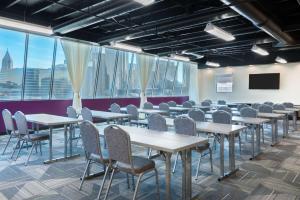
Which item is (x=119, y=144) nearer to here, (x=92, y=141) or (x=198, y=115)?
(x=92, y=141)

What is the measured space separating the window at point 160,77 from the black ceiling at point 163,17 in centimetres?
367

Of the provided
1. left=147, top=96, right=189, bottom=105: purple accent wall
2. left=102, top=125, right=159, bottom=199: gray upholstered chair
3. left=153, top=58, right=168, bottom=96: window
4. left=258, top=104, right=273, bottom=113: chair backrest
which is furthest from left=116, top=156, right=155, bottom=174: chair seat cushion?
left=153, top=58, right=168, bottom=96: window

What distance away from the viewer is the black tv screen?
38.0 feet

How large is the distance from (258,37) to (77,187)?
7.79 meters

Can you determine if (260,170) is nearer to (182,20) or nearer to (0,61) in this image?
(182,20)

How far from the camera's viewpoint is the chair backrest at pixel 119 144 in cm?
249

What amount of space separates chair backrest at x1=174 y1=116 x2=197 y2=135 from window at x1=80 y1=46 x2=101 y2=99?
6.09 metres

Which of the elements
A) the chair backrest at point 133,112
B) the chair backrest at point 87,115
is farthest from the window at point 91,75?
the chair backrest at point 87,115

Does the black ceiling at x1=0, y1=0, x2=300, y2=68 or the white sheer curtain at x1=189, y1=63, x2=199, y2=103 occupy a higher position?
the black ceiling at x1=0, y1=0, x2=300, y2=68

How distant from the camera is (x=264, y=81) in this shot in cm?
1194

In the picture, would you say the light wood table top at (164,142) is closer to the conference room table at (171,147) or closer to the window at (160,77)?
the conference room table at (171,147)

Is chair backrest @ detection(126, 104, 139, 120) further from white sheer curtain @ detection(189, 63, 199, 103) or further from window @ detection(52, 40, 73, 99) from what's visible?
white sheer curtain @ detection(189, 63, 199, 103)

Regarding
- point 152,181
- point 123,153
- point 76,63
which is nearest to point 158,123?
point 152,181

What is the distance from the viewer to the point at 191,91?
14.5 metres
